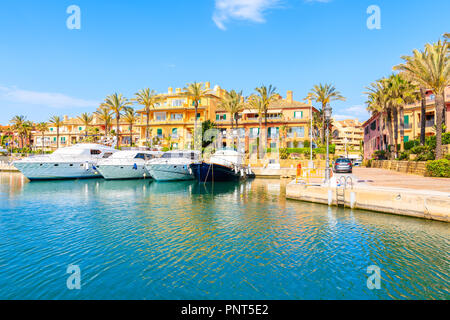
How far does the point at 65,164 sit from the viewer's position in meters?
36.1

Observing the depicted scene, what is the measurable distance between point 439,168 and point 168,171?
85.6 feet

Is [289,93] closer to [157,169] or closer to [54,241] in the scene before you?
[157,169]

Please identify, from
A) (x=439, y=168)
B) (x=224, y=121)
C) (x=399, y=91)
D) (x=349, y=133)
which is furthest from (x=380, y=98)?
(x=349, y=133)

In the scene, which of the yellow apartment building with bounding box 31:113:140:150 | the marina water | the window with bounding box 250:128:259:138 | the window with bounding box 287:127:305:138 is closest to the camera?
the marina water

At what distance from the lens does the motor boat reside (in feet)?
107

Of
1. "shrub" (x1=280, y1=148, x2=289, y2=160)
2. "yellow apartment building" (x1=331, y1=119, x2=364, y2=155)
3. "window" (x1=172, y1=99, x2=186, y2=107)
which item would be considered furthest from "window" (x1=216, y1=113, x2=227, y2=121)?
"yellow apartment building" (x1=331, y1=119, x2=364, y2=155)

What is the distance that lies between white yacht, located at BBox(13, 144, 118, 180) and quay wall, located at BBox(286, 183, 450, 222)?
28841 millimetres

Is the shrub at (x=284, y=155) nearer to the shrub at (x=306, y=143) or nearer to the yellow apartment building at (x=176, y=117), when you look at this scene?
the shrub at (x=306, y=143)

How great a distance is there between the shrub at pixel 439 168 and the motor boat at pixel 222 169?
1889 cm

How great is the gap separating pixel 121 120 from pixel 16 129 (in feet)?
84.4

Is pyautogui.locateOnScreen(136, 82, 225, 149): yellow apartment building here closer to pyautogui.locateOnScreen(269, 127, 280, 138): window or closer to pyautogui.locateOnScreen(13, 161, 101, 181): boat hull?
pyautogui.locateOnScreen(269, 127, 280, 138): window

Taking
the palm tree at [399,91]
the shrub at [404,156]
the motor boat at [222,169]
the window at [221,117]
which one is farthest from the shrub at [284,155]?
the shrub at [404,156]

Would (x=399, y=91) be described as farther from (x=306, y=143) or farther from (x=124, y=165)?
(x=124, y=165)
